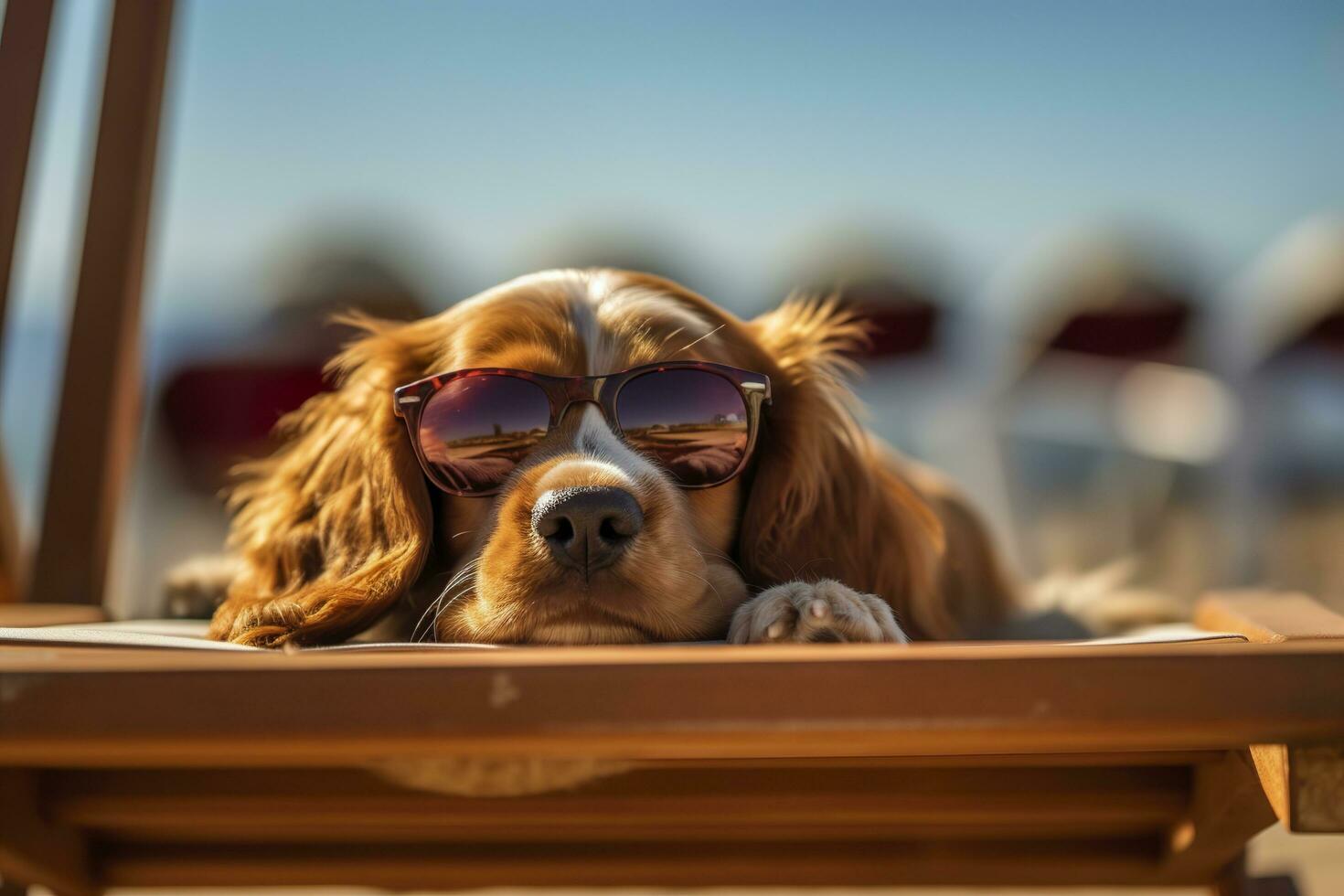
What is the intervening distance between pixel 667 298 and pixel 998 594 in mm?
1396

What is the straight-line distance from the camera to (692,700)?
108 cm

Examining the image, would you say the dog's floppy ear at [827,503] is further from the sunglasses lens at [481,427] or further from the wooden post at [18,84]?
the wooden post at [18,84]

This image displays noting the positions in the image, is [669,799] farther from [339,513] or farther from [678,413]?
[339,513]

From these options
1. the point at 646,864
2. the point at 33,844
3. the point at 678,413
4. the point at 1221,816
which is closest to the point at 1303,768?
the point at 1221,816

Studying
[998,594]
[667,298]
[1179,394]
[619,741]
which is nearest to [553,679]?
[619,741]

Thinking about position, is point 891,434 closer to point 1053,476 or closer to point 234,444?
point 1053,476

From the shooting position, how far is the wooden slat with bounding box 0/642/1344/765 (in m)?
1.07

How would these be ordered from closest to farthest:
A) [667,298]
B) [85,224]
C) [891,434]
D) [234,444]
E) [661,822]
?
[661,822]
[667,298]
[85,224]
[891,434]
[234,444]

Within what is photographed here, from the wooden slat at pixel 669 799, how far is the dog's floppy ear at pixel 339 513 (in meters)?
0.30

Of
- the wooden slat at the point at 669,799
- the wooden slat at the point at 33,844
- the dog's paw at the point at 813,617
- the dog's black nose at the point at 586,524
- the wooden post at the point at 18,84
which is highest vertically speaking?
the wooden post at the point at 18,84

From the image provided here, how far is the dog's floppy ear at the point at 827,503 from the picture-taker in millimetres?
2166

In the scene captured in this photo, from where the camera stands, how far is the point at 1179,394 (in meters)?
5.93

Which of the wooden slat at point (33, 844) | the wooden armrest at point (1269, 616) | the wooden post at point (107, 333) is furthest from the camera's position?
the wooden post at point (107, 333)

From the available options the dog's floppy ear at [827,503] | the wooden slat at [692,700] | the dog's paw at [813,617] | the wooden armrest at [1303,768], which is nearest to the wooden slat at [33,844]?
the wooden slat at [692,700]
